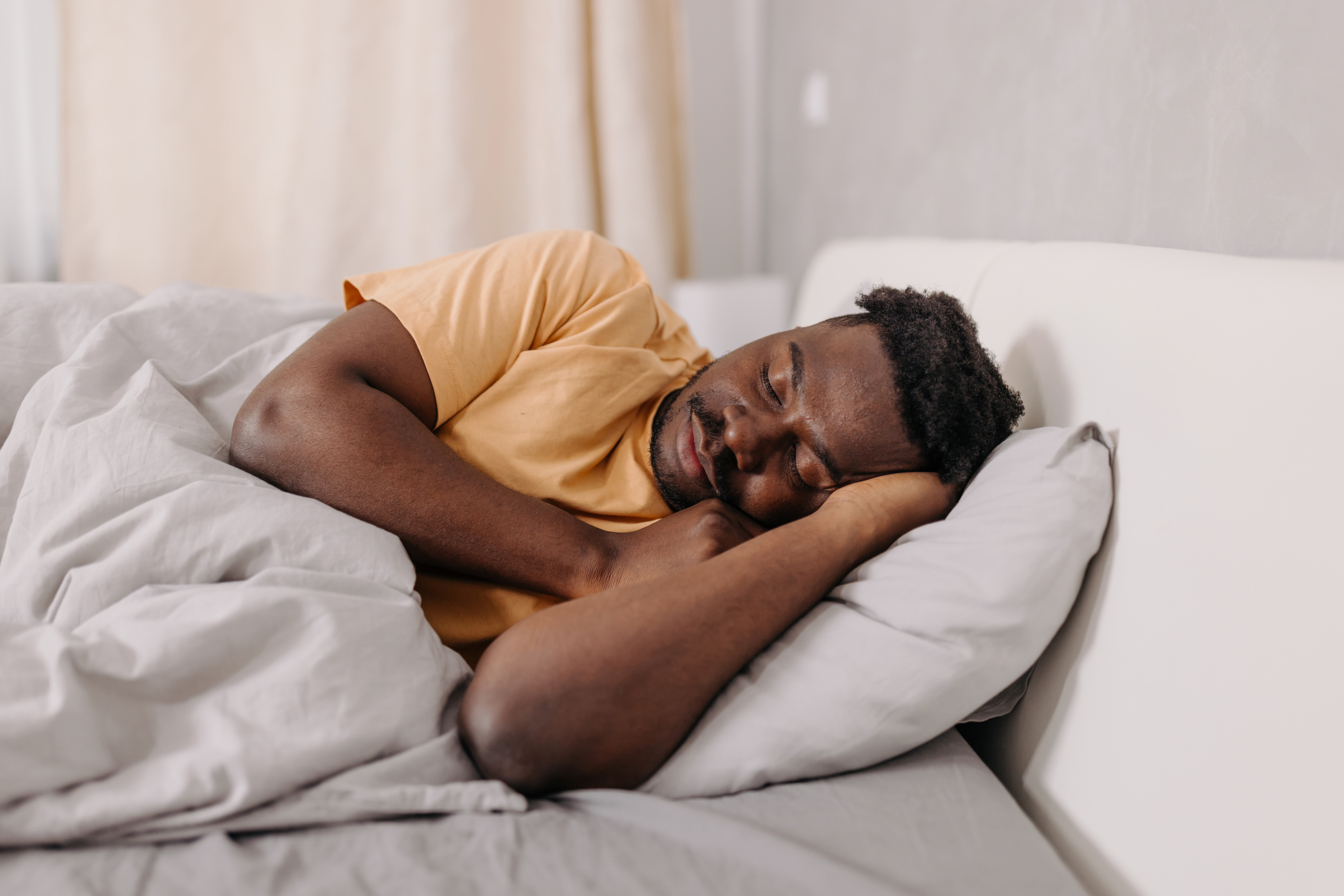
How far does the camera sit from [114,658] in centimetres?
68

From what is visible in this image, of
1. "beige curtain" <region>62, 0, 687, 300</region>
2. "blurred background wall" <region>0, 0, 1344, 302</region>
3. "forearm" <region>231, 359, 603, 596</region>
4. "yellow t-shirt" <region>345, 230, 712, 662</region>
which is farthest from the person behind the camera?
"beige curtain" <region>62, 0, 687, 300</region>

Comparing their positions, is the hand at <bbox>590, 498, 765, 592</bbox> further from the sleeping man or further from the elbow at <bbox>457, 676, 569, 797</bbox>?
the elbow at <bbox>457, 676, 569, 797</bbox>

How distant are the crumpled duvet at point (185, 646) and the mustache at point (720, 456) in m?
0.36

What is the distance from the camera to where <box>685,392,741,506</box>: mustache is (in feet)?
3.33

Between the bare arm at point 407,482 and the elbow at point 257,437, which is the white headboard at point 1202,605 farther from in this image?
the elbow at point 257,437

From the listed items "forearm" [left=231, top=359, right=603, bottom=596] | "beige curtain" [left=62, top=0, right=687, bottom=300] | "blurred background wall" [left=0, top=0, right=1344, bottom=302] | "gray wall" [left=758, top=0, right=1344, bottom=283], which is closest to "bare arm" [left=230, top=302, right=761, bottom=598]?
"forearm" [left=231, top=359, right=603, bottom=596]

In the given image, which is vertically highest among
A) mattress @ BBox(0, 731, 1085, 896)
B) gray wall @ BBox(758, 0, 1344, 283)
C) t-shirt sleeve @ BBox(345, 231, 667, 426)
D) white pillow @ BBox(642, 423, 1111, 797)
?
gray wall @ BBox(758, 0, 1344, 283)

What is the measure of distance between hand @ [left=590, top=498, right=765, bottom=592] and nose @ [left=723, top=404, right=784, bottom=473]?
7 centimetres

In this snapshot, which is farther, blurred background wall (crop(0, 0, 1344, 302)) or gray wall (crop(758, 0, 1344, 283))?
blurred background wall (crop(0, 0, 1344, 302))

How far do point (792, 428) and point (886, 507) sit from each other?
14 centimetres

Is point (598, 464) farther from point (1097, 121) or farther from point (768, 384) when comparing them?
point (1097, 121)

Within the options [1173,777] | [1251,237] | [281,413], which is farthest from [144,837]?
[1251,237]

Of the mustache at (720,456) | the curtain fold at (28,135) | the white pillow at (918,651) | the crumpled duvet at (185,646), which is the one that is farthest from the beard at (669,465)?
the curtain fold at (28,135)

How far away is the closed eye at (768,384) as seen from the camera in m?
1.02
